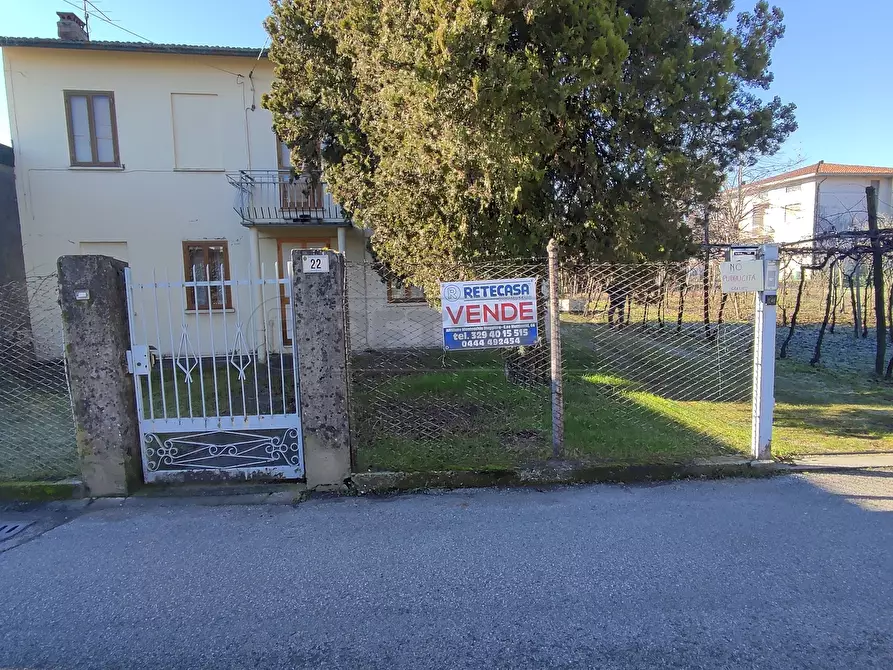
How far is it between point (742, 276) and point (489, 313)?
7.88 ft

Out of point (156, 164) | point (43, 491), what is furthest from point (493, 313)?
point (156, 164)

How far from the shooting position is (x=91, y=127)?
420 inches

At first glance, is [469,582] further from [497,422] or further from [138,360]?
[138,360]

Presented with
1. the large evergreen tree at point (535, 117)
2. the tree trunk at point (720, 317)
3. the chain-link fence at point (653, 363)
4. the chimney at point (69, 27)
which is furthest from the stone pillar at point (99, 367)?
the chimney at point (69, 27)

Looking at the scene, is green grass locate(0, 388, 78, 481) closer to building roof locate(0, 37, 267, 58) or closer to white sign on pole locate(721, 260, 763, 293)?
white sign on pole locate(721, 260, 763, 293)

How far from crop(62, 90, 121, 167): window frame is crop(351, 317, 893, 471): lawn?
8.02 metres

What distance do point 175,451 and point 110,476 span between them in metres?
0.52

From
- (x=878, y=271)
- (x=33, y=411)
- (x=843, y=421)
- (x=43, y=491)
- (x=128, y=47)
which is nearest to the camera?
(x=43, y=491)

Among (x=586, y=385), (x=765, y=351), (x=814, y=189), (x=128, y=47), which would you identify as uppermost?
(x=814, y=189)

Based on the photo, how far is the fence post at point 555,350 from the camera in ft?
14.6

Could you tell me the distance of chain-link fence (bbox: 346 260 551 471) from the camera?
4891 mm

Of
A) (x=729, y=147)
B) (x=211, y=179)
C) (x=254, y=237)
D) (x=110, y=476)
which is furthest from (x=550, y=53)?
(x=211, y=179)

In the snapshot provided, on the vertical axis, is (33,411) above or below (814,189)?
below

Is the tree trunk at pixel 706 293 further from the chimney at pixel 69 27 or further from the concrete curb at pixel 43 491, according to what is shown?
the chimney at pixel 69 27
